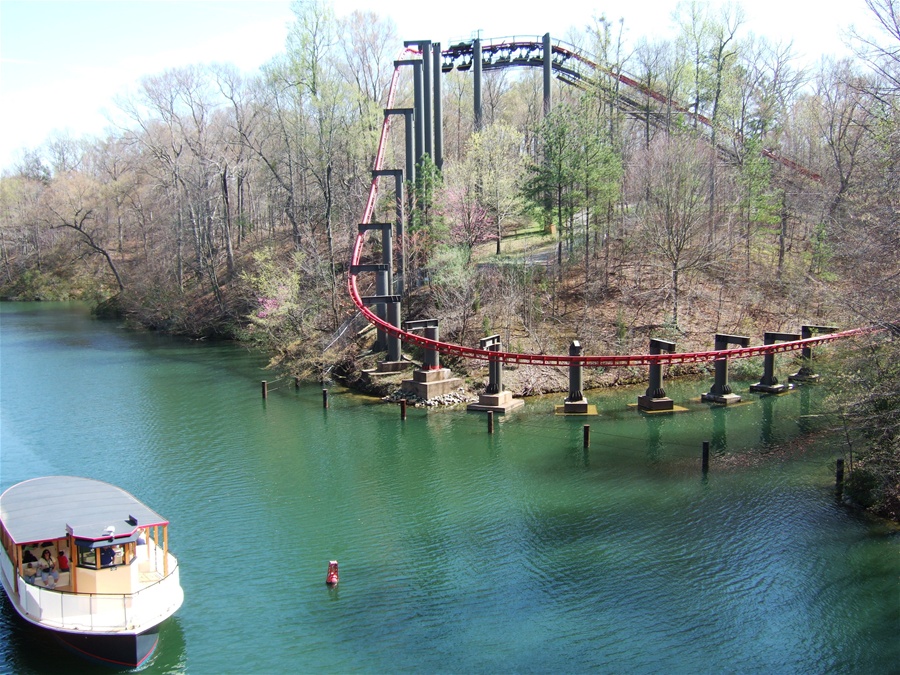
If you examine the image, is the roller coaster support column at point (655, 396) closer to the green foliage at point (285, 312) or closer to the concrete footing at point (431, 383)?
the concrete footing at point (431, 383)

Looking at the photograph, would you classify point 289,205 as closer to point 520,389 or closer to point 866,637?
point 520,389

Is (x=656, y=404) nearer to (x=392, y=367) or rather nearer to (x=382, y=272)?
(x=392, y=367)

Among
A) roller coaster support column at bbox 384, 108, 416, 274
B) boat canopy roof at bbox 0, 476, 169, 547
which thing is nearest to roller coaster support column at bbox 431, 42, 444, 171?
roller coaster support column at bbox 384, 108, 416, 274

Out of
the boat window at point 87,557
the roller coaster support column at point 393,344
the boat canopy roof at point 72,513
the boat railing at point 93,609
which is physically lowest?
the boat railing at point 93,609

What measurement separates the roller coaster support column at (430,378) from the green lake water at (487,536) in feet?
5.03

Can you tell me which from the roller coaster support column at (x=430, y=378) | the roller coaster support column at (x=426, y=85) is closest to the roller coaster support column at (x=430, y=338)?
the roller coaster support column at (x=430, y=378)

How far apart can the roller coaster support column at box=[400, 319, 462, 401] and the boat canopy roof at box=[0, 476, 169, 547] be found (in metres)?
16.3

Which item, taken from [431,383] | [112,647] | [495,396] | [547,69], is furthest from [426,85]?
[112,647]

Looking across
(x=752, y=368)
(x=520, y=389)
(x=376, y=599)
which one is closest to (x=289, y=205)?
(x=520, y=389)

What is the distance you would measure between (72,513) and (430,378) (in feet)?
59.7

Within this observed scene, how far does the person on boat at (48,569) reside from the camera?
14.0 m

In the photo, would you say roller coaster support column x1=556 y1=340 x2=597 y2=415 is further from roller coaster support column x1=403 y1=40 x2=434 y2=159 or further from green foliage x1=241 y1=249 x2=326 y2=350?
roller coaster support column x1=403 y1=40 x2=434 y2=159

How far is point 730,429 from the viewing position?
2738cm

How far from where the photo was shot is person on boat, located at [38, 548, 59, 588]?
1397cm
